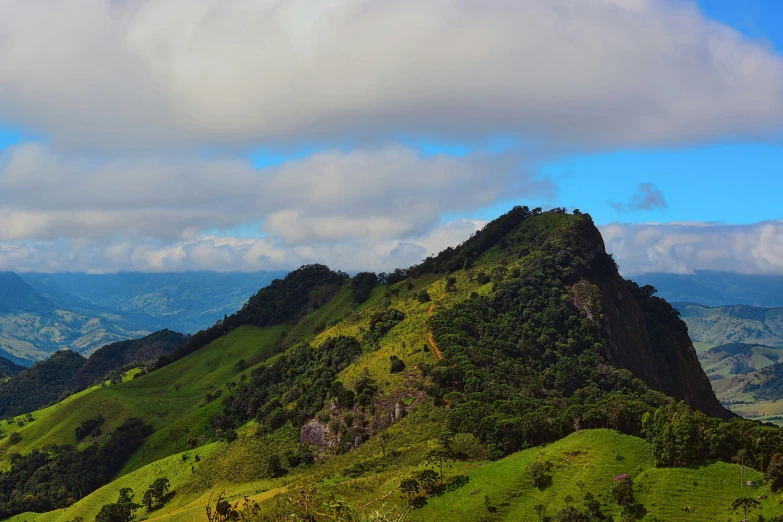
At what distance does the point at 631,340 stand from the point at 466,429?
269 feet

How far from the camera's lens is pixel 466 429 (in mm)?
Answer: 112688

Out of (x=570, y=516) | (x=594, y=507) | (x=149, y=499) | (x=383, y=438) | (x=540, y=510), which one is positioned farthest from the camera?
(x=149, y=499)

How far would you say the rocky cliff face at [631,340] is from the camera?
164m

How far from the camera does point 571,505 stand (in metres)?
84.1

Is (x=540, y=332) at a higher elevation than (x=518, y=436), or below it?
higher

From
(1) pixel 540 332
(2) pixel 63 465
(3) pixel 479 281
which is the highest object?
(3) pixel 479 281

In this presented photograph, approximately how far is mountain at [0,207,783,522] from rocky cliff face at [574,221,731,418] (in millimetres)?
709

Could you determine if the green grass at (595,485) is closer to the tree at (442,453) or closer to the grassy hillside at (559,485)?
the grassy hillside at (559,485)

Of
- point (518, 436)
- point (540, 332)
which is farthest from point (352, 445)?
point (540, 332)

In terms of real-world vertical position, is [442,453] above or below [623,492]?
above

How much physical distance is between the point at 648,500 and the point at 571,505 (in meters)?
10.0

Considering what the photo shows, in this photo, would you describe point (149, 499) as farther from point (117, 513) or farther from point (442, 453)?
point (442, 453)

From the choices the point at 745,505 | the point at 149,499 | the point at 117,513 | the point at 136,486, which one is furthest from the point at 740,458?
the point at 136,486

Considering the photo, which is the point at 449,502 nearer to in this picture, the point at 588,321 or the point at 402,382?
the point at 402,382
